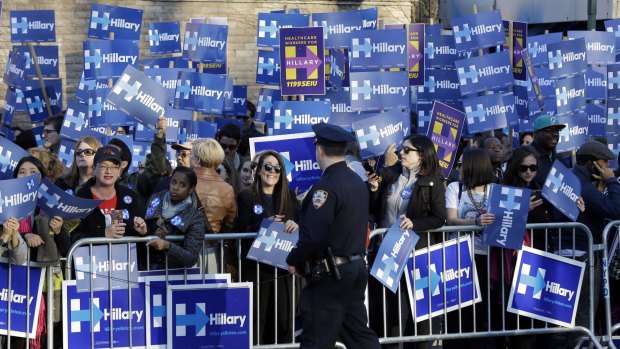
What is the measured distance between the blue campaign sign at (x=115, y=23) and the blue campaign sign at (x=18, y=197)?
9436 mm

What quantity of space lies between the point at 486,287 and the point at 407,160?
3.82ft

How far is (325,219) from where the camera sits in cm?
775

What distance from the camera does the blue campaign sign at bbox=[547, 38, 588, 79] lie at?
14633mm

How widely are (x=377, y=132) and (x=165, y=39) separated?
7953 millimetres

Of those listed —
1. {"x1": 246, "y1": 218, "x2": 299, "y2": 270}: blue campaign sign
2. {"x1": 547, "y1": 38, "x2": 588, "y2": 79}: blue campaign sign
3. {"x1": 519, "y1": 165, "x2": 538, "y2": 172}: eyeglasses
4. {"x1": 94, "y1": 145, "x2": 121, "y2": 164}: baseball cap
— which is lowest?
{"x1": 246, "y1": 218, "x2": 299, "y2": 270}: blue campaign sign

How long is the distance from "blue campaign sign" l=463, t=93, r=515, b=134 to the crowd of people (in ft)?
14.2

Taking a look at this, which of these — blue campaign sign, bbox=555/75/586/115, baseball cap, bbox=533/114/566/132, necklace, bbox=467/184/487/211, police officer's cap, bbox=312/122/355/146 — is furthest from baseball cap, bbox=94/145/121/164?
blue campaign sign, bbox=555/75/586/115

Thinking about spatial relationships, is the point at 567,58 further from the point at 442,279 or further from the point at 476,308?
the point at 442,279

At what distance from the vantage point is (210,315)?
8.84 meters

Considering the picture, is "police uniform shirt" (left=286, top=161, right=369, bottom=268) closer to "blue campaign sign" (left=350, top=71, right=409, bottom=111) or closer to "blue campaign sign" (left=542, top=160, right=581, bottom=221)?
"blue campaign sign" (left=542, top=160, right=581, bottom=221)

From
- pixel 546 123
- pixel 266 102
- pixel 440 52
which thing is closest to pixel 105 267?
pixel 546 123

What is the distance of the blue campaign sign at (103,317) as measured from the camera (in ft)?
28.6

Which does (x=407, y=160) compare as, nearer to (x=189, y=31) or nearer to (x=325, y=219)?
(x=325, y=219)

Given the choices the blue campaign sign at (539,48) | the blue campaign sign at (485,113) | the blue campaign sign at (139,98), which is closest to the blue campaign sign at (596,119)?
the blue campaign sign at (485,113)
